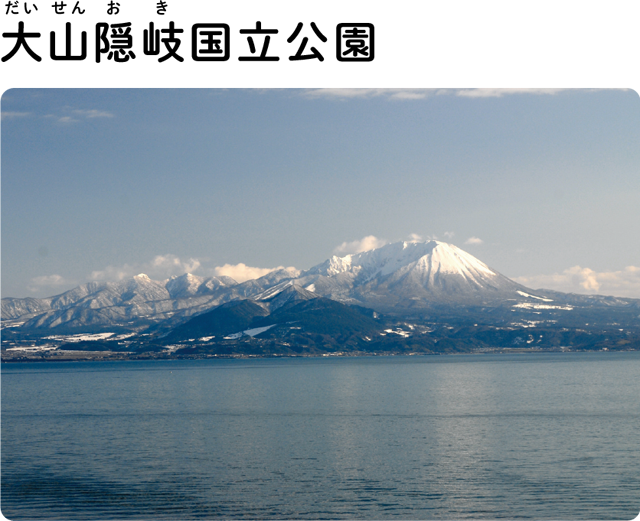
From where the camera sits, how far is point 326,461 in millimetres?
66125

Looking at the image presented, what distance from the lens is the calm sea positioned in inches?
1895

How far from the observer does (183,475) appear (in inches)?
2377

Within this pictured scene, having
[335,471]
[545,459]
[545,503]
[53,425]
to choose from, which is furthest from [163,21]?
[53,425]

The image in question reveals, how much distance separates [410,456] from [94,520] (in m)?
33.7

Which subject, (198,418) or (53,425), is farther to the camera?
(198,418)

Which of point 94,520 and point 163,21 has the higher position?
point 163,21

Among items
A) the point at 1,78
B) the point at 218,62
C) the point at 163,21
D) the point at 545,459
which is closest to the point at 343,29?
the point at 218,62

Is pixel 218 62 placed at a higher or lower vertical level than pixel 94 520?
higher

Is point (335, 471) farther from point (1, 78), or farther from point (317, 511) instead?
point (1, 78)

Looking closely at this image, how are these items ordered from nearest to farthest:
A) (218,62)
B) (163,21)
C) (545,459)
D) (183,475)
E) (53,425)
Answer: (163,21) → (218,62) → (183,475) → (545,459) → (53,425)

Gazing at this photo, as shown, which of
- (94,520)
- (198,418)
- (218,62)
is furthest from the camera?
(198,418)

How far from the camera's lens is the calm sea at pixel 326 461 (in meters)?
48.1

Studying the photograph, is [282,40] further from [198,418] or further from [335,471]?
[198,418]

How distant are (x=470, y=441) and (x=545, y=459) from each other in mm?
14275
